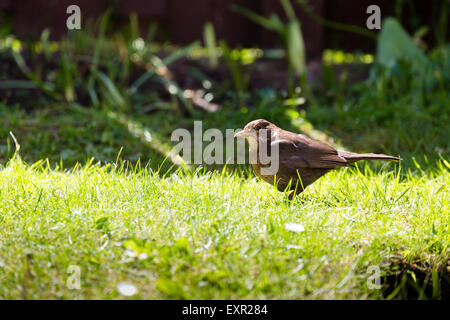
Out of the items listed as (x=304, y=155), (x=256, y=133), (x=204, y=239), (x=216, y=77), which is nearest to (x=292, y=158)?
(x=304, y=155)

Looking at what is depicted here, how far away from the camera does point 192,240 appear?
9.18ft

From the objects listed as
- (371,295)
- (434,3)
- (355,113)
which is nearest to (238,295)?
(371,295)

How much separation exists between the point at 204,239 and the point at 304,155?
0.98 metres

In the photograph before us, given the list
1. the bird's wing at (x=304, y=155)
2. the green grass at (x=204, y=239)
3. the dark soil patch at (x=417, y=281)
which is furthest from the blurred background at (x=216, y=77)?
the dark soil patch at (x=417, y=281)

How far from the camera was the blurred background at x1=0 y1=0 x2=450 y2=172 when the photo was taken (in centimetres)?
519

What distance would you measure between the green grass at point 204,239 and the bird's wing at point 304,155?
23cm

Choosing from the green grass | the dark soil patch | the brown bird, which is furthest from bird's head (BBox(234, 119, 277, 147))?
the dark soil patch

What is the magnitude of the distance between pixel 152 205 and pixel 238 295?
2.75ft

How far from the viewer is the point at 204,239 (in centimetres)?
281

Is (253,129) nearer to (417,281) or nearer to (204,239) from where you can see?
(204,239)

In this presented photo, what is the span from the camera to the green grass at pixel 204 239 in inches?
101

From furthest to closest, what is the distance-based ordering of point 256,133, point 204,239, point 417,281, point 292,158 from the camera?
point 256,133 < point 292,158 < point 417,281 < point 204,239

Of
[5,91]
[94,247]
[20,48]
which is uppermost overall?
[20,48]
